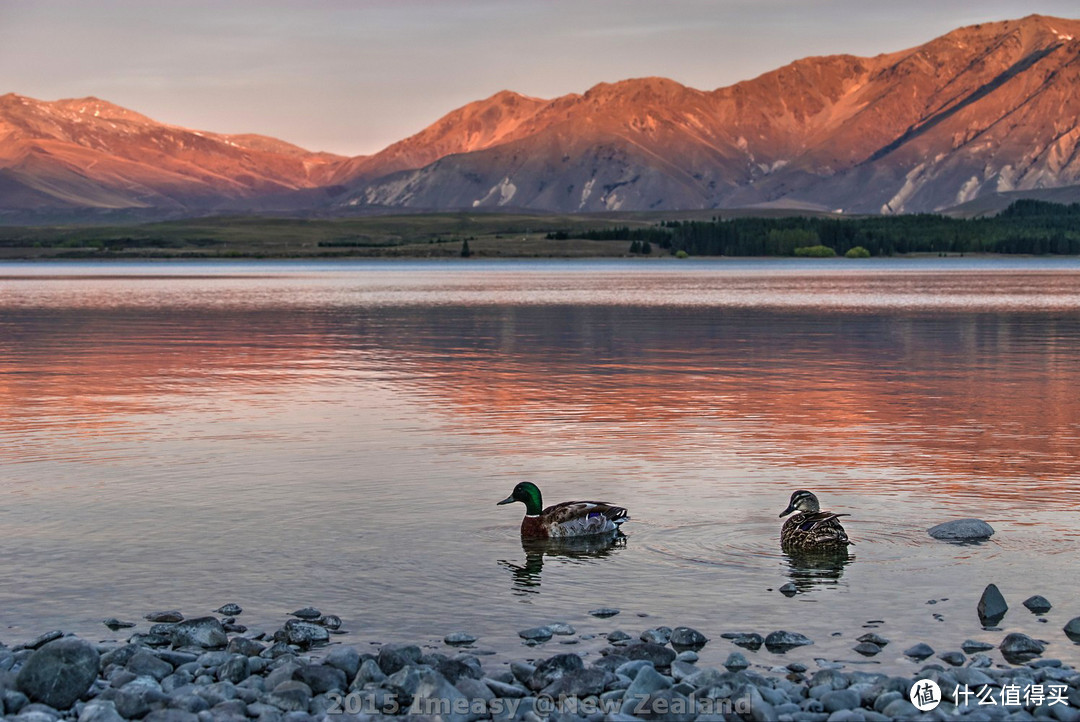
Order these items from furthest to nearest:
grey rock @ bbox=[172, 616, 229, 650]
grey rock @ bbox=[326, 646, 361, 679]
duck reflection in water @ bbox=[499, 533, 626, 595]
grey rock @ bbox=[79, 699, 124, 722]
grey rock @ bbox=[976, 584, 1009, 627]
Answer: duck reflection in water @ bbox=[499, 533, 626, 595], grey rock @ bbox=[976, 584, 1009, 627], grey rock @ bbox=[172, 616, 229, 650], grey rock @ bbox=[326, 646, 361, 679], grey rock @ bbox=[79, 699, 124, 722]

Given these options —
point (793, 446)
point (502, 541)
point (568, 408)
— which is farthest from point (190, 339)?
point (502, 541)

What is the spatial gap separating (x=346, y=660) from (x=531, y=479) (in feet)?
32.2

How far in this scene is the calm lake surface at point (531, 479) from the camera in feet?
51.0

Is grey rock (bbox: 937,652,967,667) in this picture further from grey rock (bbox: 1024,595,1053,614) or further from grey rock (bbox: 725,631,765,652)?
grey rock (bbox: 1024,595,1053,614)

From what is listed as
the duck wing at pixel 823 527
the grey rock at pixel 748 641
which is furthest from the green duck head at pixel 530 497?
the grey rock at pixel 748 641

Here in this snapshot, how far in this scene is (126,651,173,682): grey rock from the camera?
42.4ft

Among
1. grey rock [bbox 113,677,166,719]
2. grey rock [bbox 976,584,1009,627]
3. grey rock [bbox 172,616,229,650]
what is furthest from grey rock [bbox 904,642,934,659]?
grey rock [bbox 113,677,166,719]

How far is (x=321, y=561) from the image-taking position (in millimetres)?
17469

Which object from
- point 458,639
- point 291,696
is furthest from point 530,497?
point 291,696

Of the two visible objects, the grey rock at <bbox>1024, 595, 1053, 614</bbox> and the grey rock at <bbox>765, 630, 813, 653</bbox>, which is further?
the grey rock at <bbox>1024, 595, 1053, 614</bbox>

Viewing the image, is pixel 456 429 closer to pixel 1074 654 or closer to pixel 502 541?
pixel 502 541

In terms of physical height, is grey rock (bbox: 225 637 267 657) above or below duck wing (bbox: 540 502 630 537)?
below

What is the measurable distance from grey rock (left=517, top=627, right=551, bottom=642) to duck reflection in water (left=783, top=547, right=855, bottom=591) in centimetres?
353

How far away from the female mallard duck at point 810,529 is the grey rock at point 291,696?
7.62m
